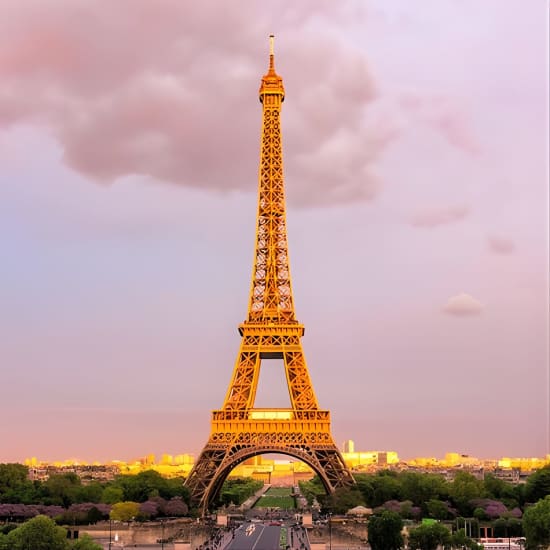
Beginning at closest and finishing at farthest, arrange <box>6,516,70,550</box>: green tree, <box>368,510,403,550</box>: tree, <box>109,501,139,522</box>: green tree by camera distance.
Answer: <box>6,516,70,550</box>: green tree < <box>368,510,403,550</box>: tree < <box>109,501,139,522</box>: green tree

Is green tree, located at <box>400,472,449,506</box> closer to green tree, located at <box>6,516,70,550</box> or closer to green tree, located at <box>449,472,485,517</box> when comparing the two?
green tree, located at <box>449,472,485,517</box>

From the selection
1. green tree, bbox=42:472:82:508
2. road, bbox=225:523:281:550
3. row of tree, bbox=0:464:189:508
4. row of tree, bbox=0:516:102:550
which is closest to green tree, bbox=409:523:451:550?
road, bbox=225:523:281:550

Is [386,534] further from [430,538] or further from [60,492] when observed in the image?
[60,492]

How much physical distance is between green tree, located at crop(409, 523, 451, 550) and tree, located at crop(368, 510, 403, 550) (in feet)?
5.70

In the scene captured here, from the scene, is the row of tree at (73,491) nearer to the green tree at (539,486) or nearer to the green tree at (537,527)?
the green tree at (539,486)

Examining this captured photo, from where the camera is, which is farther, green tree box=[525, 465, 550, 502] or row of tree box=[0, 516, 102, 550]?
green tree box=[525, 465, 550, 502]

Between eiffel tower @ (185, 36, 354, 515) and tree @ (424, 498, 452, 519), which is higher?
eiffel tower @ (185, 36, 354, 515)

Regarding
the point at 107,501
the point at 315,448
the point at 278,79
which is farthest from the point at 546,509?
the point at 278,79

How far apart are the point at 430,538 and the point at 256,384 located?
1124 inches

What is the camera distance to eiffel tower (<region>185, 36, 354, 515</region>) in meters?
73.5

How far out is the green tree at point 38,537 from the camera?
4431 cm

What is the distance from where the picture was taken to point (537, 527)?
50719mm

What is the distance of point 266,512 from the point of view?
103875mm

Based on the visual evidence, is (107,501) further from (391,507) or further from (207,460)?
(391,507)
